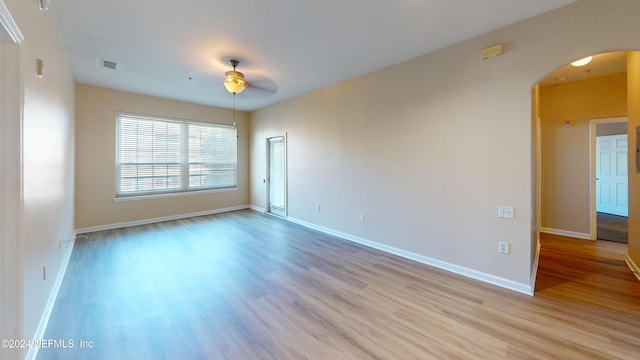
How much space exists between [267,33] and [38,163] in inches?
96.8

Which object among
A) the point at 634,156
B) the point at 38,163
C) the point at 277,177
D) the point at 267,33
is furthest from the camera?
the point at 277,177

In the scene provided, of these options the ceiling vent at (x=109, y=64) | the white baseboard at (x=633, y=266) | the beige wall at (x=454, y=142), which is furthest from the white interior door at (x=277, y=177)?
the white baseboard at (x=633, y=266)

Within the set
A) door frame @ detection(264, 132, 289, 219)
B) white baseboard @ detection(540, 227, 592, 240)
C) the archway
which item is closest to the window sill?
door frame @ detection(264, 132, 289, 219)

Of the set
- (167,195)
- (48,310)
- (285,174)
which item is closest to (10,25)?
(48,310)

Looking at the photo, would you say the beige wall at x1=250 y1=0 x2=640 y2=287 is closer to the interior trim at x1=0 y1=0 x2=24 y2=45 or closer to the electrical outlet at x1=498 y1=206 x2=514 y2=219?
the electrical outlet at x1=498 y1=206 x2=514 y2=219

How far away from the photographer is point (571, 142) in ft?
15.2

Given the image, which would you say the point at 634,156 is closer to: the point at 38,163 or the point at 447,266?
the point at 447,266

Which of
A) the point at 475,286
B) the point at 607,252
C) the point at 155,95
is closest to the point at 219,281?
the point at 475,286

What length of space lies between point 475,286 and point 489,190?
111 centimetres

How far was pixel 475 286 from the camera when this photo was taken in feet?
9.13

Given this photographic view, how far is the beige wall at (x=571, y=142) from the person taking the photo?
428 centimetres

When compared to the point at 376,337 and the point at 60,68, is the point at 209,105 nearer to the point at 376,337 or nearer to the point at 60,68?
the point at 60,68

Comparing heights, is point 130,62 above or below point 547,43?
above

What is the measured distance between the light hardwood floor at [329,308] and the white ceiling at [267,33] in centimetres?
289
